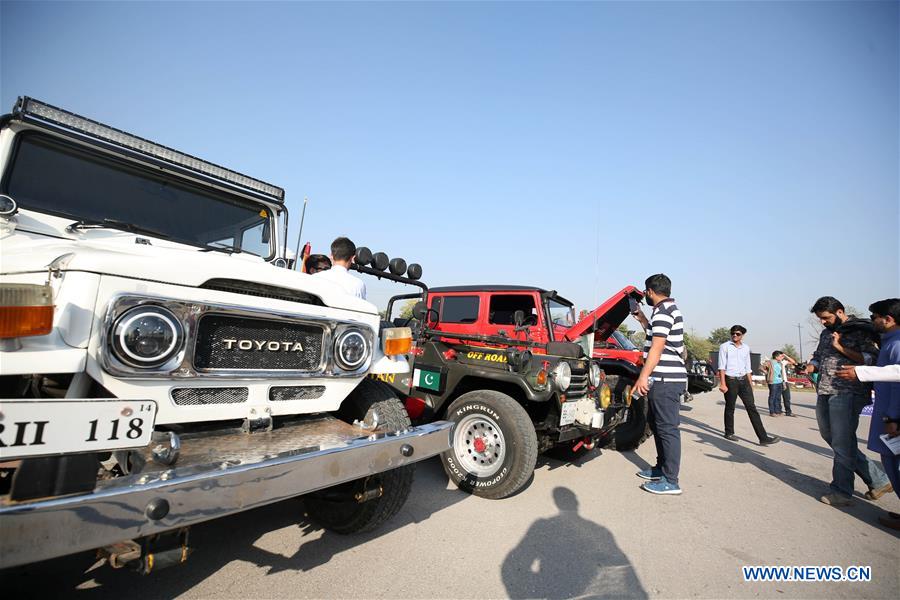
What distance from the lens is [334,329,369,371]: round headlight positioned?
2.25m

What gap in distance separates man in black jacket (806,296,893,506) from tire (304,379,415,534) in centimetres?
404

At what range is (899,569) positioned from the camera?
2.68 metres

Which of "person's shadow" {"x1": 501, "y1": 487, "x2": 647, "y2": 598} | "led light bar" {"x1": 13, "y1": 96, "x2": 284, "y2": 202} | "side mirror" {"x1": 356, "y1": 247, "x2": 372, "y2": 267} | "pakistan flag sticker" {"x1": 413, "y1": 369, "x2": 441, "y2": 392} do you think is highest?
"led light bar" {"x1": 13, "y1": 96, "x2": 284, "y2": 202}

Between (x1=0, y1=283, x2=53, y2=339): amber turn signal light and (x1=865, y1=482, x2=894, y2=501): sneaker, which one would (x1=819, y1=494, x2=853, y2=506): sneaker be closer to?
(x1=865, y1=482, x2=894, y2=501): sneaker

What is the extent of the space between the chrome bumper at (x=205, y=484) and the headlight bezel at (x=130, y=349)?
33 centimetres

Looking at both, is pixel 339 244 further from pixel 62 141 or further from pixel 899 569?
pixel 899 569

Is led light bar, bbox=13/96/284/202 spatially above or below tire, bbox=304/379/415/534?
above

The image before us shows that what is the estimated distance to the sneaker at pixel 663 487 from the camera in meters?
3.88

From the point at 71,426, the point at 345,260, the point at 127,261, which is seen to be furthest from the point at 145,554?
the point at 345,260

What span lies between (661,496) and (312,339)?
3.61m

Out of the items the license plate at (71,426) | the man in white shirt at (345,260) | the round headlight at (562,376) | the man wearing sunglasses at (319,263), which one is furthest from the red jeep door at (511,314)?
the license plate at (71,426)

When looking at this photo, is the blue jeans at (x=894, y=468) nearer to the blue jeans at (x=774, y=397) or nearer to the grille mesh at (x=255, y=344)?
the grille mesh at (x=255, y=344)

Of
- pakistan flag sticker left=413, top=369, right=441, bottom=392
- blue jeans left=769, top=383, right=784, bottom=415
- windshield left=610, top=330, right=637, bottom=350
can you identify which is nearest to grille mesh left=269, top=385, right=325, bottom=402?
pakistan flag sticker left=413, top=369, right=441, bottom=392

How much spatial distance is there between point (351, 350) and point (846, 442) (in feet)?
14.9
